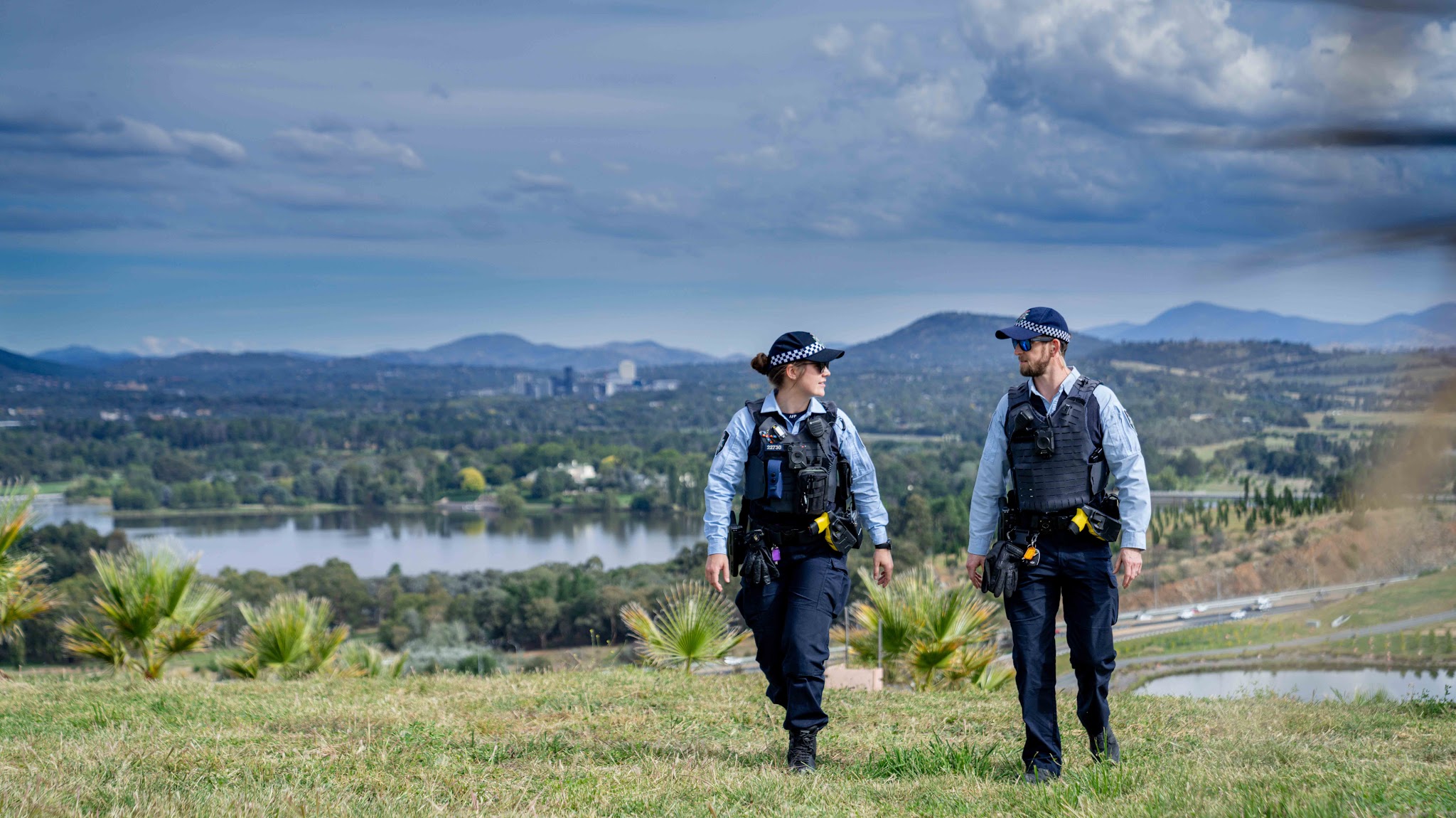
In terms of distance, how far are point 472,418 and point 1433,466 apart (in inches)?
7304

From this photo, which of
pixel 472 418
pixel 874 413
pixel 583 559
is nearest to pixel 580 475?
pixel 874 413

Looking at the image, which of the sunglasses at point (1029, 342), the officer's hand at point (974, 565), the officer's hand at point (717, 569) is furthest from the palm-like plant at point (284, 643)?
the sunglasses at point (1029, 342)

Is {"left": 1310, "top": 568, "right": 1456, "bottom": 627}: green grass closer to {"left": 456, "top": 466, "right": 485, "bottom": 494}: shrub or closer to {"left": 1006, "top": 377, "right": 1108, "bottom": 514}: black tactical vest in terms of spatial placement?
{"left": 1006, "top": 377, "right": 1108, "bottom": 514}: black tactical vest

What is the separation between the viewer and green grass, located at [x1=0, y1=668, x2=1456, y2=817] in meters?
3.83

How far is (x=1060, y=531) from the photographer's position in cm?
471

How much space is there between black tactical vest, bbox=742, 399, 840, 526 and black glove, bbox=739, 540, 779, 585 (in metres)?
0.16

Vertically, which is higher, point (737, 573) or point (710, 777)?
point (737, 573)

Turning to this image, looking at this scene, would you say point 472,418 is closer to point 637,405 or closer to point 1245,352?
point 637,405

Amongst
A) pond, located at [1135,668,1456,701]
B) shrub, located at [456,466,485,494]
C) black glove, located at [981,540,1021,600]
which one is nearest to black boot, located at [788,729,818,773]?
black glove, located at [981,540,1021,600]

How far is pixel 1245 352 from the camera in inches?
2373

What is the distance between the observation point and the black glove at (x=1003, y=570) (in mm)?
4676

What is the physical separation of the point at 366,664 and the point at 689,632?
11.0ft

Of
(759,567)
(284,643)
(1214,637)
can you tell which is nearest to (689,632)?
(284,643)

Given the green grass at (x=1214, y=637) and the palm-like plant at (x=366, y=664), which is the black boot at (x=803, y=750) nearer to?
the palm-like plant at (x=366, y=664)
